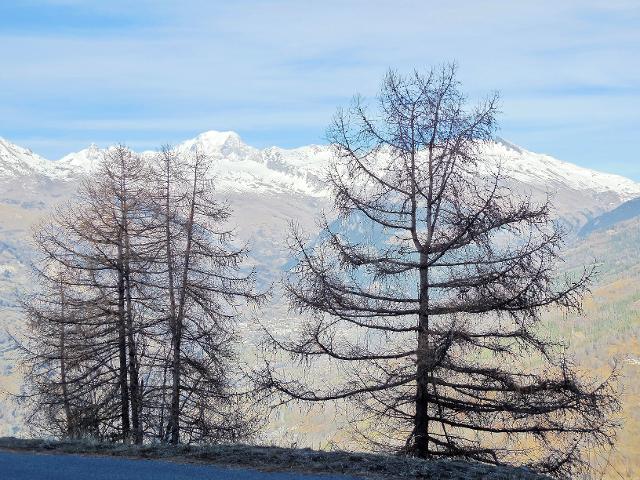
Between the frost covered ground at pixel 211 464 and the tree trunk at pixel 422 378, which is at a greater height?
the tree trunk at pixel 422 378

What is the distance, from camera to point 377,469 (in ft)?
35.4

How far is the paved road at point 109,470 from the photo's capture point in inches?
378

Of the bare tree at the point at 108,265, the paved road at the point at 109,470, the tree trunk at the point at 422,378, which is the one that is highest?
the bare tree at the point at 108,265

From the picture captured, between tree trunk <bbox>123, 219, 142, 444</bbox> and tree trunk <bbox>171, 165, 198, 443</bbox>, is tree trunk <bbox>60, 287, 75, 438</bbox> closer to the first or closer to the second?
tree trunk <bbox>123, 219, 142, 444</bbox>

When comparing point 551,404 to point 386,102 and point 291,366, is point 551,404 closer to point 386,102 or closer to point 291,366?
point 291,366

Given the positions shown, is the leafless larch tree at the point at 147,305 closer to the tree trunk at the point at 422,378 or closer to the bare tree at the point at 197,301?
the bare tree at the point at 197,301

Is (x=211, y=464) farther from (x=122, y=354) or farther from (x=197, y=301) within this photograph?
(x=122, y=354)

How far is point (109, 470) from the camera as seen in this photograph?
33.0 ft

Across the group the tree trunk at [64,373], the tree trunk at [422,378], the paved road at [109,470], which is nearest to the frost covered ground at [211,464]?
the paved road at [109,470]

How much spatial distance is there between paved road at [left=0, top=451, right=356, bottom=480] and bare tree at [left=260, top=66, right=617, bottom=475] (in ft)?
16.7

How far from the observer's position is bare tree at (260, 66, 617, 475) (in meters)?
15.0

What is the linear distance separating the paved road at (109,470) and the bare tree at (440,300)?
5.08 m

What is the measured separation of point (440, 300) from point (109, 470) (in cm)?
804

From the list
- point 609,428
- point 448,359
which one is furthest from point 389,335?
point 609,428
